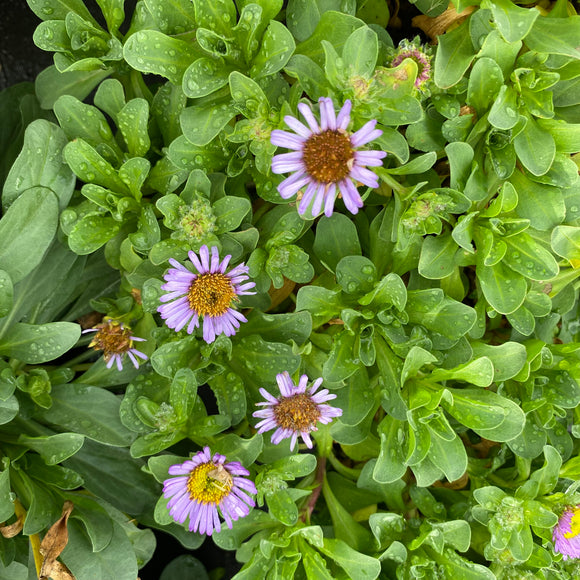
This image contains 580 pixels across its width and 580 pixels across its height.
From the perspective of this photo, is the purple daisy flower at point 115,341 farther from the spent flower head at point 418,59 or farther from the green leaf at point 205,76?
the spent flower head at point 418,59

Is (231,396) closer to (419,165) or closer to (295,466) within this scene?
(295,466)

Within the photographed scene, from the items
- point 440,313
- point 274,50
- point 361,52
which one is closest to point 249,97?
point 274,50

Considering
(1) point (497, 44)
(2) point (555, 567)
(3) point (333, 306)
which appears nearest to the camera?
(1) point (497, 44)

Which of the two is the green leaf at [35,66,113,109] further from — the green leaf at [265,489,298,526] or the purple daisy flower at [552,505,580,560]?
Result: the purple daisy flower at [552,505,580,560]

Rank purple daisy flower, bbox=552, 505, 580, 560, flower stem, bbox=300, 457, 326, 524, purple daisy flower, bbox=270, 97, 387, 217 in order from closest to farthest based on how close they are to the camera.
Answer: purple daisy flower, bbox=270, 97, 387, 217
purple daisy flower, bbox=552, 505, 580, 560
flower stem, bbox=300, 457, 326, 524

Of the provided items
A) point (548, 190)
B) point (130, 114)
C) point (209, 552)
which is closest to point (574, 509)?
point (548, 190)

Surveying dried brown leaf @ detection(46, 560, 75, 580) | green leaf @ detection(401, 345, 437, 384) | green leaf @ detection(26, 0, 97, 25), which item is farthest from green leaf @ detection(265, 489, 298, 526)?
green leaf @ detection(26, 0, 97, 25)

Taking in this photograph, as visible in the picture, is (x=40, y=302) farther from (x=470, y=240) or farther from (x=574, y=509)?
(x=574, y=509)
